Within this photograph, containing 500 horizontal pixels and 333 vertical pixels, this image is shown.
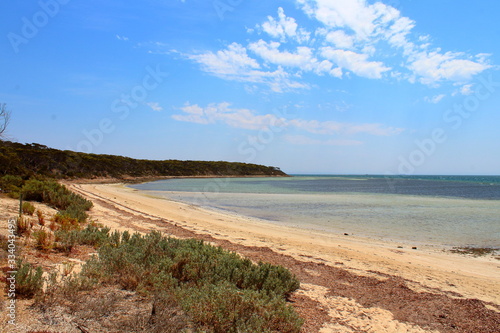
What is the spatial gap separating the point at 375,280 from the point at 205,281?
4114 millimetres

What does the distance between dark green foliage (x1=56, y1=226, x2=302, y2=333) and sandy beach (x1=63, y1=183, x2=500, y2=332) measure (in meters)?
0.63

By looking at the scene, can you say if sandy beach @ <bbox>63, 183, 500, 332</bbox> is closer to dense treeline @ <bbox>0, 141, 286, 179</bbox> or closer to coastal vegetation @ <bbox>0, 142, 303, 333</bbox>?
coastal vegetation @ <bbox>0, 142, 303, 333</bbox>

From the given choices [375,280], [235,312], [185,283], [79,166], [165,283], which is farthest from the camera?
[79,166]

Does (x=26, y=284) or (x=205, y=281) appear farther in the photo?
(x=205, y=281)

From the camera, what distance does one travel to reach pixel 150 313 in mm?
3846

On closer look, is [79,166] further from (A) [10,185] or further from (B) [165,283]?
(B) [165,283]

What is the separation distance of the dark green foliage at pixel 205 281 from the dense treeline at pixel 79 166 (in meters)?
15.3

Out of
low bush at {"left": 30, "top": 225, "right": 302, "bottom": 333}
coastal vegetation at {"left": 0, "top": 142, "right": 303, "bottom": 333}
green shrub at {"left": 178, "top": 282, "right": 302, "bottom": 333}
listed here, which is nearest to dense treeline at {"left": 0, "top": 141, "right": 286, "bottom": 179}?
coastal vegetation at {"left": 0, "top": 142, "right": 303, "bottom": 333}

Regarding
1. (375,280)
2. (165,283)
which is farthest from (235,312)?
(375,280)

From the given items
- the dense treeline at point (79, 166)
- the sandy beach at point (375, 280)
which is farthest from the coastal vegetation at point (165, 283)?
the dense treeline at point (79, 166)

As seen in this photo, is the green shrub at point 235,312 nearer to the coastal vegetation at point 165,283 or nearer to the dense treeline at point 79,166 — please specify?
the coastal vegetation at point 165,283

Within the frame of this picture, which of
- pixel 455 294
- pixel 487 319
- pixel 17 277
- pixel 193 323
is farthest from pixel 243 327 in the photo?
pixel 455 294

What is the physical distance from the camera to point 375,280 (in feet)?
22.4

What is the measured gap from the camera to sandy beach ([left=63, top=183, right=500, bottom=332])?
4.88 meters
